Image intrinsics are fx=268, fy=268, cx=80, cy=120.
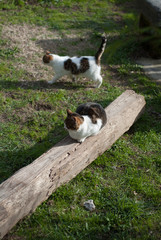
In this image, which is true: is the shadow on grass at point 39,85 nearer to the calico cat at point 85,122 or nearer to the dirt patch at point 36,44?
the dirt patch at point 36,44

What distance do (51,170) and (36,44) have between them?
4.86m

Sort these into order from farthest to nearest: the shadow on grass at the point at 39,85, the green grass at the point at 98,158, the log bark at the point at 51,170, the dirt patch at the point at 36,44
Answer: the dirt patch at the point at 36,44 < the shadow on grass at the point at 39,85 < the green grass at the point at 98,158 < the log bark at the point at 51,170

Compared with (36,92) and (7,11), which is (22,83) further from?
(7,11)

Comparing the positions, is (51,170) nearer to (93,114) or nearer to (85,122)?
(85,122)

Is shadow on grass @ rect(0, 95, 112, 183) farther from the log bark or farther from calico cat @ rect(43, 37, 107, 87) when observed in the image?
calico cat @ rect(43, 37, 107, 87)

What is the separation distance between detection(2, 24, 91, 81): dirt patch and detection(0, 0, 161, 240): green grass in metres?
0.13

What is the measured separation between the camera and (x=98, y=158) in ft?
14.1

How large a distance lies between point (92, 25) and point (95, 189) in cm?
652

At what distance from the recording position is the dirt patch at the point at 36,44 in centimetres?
636

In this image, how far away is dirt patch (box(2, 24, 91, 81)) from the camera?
6362 mm

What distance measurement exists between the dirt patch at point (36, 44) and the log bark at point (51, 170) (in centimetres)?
249

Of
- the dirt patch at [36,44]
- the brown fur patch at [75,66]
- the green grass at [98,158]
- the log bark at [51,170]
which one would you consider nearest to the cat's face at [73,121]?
the log bark at [51,170]

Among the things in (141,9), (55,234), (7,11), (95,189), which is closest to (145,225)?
(95,189)

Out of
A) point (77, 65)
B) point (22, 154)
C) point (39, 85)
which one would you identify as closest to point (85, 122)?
point (22, 154)
